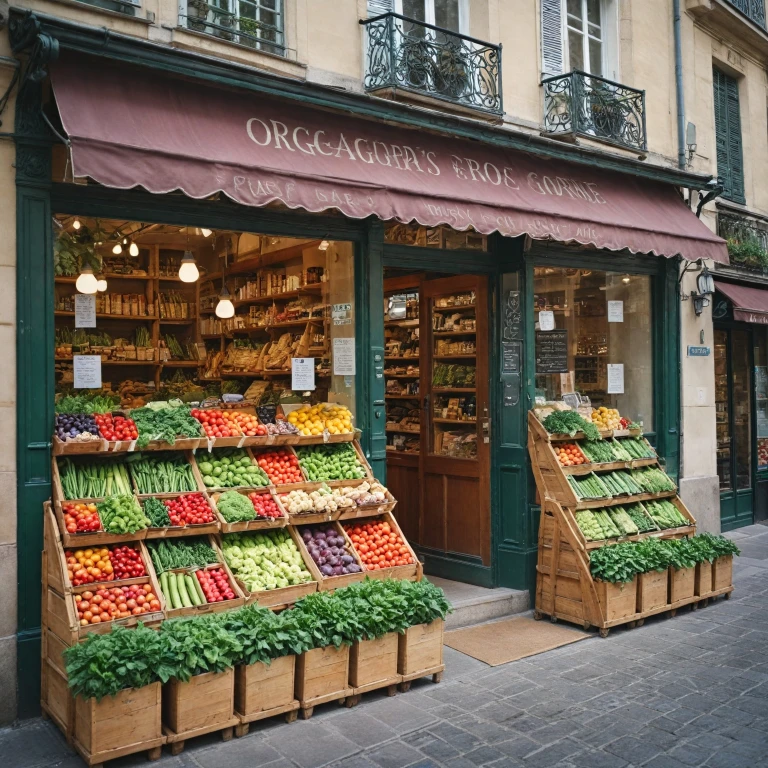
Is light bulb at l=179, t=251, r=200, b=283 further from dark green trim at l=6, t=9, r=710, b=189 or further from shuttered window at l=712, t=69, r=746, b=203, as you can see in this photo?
shuttered window at l=712, t=69, r=746, b=203

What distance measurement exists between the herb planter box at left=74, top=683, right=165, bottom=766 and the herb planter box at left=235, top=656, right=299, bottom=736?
57 cm

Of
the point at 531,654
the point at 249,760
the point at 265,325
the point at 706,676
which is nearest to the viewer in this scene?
the point at 249,760

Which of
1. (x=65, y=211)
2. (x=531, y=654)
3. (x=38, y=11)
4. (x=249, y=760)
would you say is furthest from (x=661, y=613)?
(x=38, y=11)

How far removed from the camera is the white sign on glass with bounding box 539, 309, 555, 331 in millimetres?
9039

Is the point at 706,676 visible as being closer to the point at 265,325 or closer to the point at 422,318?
the point at 422,318

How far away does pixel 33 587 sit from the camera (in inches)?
224

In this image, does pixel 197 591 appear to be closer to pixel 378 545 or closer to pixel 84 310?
pixel 378 545

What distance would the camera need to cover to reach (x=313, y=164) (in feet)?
21.5

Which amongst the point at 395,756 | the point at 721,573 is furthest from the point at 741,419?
the point at 395,756

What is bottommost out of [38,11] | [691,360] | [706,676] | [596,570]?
[706,676]

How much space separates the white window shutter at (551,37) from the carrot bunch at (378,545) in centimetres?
580

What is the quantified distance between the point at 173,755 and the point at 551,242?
645 centimetres

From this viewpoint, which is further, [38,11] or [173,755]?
[38,11]

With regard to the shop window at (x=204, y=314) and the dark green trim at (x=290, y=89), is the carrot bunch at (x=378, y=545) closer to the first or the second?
the shop window at (x=204, y=314)
